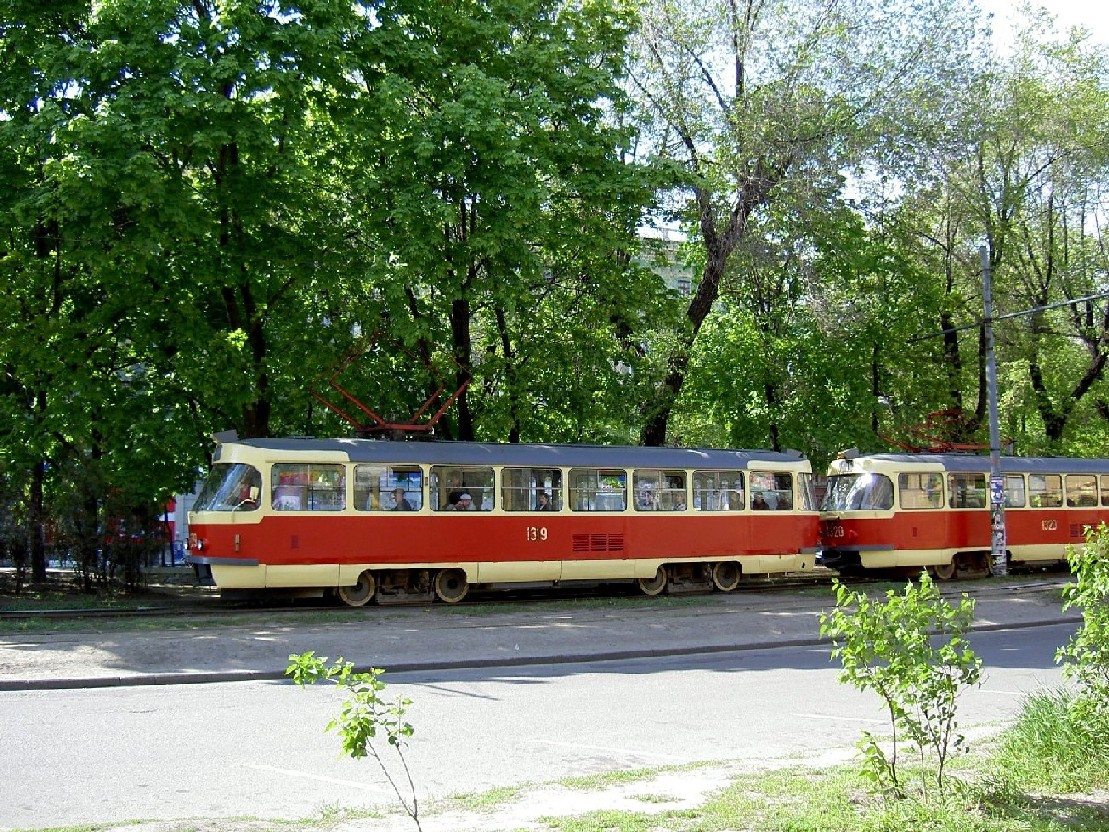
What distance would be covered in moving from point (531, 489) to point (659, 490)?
300 cm

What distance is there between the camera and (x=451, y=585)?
860 inches

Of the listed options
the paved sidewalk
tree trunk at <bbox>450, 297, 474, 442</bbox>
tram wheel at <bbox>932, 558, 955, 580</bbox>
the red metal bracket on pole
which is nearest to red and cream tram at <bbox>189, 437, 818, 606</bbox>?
the red metal bracket on pole

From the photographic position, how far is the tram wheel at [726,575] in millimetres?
24734

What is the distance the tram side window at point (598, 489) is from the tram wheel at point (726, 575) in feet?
9.87

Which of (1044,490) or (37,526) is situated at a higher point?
(1044,490)

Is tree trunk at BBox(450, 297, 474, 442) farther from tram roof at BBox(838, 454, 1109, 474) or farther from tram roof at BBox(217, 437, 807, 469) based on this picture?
tram roof at BBox(838, 454, 1109, 474)

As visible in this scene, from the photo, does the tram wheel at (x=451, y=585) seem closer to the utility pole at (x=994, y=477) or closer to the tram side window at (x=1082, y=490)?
the utility pole at (x=994, y=477)

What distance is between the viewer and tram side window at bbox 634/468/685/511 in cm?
2345

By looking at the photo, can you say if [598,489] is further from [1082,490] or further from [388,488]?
[1082,490]

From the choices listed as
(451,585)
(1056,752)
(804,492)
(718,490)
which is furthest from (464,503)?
(1056,752)

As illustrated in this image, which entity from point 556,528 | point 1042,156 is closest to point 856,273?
point 1042,156

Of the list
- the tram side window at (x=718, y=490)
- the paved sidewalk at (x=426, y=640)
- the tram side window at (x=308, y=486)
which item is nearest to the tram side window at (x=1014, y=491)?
the paved sidewalk at (x=426, y=640)

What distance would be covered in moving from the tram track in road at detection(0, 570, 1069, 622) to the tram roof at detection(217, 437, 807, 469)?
8.80ft

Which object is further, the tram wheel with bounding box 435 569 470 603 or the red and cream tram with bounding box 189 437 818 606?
the tram wheel with bounding box 435 569 470 603
